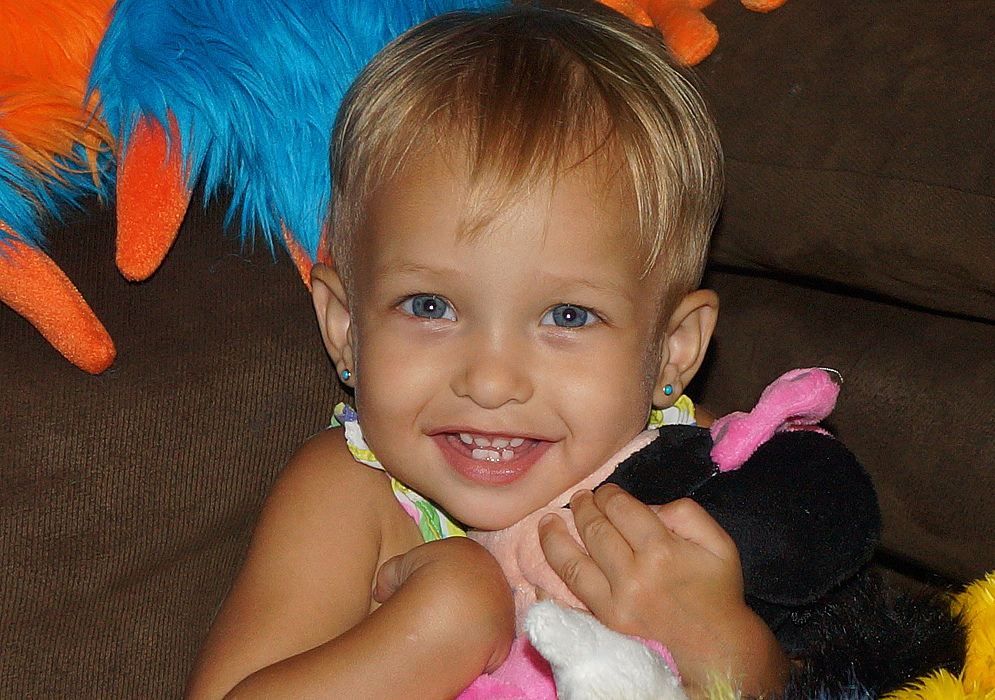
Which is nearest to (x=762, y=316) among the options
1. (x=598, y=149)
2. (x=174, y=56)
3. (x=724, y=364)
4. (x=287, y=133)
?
(x=724, y=364)

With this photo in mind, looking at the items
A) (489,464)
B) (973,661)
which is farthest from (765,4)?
(973,661)

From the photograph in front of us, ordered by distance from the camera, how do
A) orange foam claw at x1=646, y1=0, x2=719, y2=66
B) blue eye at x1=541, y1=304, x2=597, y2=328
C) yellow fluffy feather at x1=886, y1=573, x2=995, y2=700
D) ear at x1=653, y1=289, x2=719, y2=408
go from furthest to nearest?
orange foam claw at x1=646, y1=0, x2=719, y2=66 < ear at x1=653, y1=289, x2=719, y2=408 < blue eye at x1=541, y1=304, x2=597, y2=328 < yellow fluffy feather at x1=886, y1=573, x2=995, y2=700

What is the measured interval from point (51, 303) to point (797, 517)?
0.65m

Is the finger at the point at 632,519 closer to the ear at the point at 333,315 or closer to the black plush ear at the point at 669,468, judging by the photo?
the black plush ear at the point at 669,468

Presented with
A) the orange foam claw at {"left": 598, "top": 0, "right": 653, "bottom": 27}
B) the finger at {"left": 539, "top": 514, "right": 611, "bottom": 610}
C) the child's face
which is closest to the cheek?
the child's face

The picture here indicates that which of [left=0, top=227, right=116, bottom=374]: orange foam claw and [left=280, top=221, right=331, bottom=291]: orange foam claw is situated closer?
[left=0, top=227, right=116, bottom=374]: orange foam claw

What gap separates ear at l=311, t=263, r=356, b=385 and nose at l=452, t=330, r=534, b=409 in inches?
6.1

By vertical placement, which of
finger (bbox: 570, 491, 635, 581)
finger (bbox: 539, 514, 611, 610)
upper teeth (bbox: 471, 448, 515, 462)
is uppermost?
upper teeth (bbox: 471, 448, 515, 462)

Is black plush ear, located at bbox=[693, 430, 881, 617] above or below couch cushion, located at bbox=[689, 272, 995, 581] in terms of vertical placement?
above

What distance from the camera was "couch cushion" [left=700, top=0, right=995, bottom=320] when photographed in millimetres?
1042

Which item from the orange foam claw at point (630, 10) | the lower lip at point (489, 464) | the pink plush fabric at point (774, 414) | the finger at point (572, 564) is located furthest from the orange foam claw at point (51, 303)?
the orange foam claw at point (630, 10)

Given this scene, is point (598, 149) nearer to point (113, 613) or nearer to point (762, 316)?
point (762, 316)

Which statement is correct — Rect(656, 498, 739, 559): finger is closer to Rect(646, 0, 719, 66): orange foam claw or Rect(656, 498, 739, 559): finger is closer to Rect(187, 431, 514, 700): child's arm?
Rect(187, 431, 514, 700): child's arm

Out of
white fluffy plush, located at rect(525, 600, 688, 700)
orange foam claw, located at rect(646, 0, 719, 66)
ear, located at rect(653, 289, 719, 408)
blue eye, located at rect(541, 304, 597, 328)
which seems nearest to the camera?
A: white fluffy plush, located at rect(525, 600, 688, 700)
